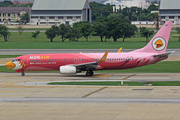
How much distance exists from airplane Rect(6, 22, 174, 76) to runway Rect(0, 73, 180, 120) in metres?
9.59

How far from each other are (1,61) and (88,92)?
39841 mm

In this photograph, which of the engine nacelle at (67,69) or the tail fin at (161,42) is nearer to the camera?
the engine nacelle at (67,69)

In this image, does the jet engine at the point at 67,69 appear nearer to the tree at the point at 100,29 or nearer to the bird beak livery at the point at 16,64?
the bird beak livery at the point at 16,64

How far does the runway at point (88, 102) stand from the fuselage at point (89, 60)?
967cm

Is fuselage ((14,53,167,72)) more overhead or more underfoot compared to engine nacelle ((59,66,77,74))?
more overhead

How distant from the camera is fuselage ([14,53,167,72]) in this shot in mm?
48531

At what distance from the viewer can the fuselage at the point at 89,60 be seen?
159 feet

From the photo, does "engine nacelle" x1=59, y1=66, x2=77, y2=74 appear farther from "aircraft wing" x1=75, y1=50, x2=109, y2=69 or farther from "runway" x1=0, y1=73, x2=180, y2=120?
"runway" x1=0, y1=73, x2=180, y2=120

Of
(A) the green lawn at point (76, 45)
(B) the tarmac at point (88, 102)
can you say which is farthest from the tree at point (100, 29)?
(B) the tarmac at point (88, 102)

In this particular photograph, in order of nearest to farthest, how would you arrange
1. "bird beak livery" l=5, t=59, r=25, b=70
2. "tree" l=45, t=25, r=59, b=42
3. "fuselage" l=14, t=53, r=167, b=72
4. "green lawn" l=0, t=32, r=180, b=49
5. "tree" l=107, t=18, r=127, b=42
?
"fuselage" l=14, t=53, r=167, b=72, "bird beak livery" l=5, t=59, r=25, b=70, "green lawn" l=0, t=32, r=180, b=49, "tree" l=107, t=18, r=127, b=42, "tree" l=45, t=25, r=59, b=42

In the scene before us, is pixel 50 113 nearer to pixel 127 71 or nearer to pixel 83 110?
pixel 83 110

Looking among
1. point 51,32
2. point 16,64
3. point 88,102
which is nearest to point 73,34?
point 51,32

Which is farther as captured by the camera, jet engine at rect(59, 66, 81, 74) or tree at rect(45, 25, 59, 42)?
tree at rect(45, 25, 59, 42)

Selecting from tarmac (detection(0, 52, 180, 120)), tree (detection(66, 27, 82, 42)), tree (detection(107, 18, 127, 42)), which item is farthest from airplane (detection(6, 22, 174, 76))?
tree (detection(66, 27, 82, 42))
